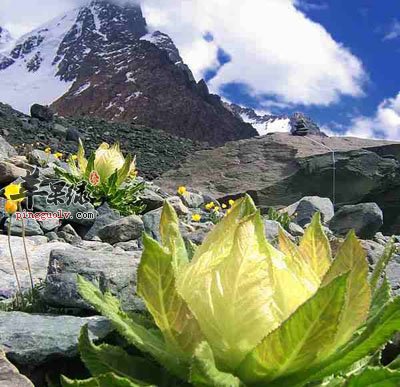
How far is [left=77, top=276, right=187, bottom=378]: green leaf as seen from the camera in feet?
5.06

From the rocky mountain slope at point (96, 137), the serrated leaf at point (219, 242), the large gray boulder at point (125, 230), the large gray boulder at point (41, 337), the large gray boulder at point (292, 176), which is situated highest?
the rocky mountain slope at point (96, 137)

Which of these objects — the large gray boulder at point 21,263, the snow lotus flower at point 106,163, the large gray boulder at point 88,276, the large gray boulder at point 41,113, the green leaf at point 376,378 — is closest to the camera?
the green leaf at point 376,378

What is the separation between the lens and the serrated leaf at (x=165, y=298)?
142cm

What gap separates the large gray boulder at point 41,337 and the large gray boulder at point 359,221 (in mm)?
7239

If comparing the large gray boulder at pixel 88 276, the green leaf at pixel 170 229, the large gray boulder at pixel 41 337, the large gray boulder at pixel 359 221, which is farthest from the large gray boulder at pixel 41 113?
the green leaf at pixel 170 229

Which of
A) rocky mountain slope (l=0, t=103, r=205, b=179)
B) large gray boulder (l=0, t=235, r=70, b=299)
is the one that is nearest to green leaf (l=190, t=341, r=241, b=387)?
large gray boulder (l=0, t=235, r=70, b=299)

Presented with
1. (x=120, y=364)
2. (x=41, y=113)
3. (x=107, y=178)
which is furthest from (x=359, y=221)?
(x=41, y=113)

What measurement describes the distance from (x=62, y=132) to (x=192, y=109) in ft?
286

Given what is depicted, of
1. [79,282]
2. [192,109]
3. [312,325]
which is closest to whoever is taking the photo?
[312,325]

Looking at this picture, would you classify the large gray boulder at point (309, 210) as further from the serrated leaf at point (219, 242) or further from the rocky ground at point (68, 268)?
the serrated leaf at point (219, 242)

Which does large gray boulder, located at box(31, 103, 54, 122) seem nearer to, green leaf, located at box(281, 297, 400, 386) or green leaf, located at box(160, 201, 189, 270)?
green leaf, located at box(160, 201, 189, 270)

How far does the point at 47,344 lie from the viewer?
2.37 m

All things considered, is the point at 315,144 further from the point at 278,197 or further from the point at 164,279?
the point at 164,279

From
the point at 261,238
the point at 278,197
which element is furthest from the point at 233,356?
the point at 278,197
